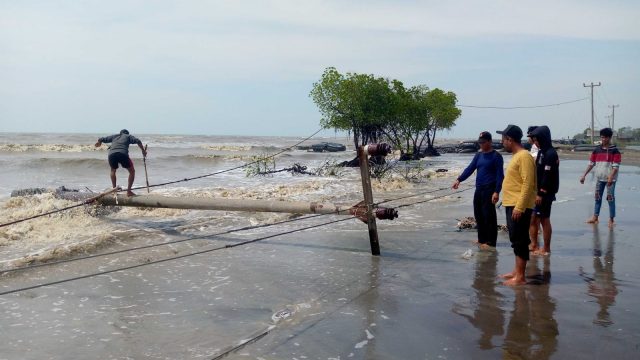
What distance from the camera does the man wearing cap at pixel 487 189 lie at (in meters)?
7.44

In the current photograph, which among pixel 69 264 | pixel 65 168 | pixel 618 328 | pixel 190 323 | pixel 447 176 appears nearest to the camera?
pixel 618 328

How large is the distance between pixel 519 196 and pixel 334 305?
8.01 feet

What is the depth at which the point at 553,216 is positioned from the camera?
35.4 feet

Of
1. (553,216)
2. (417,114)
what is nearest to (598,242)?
(553,216)

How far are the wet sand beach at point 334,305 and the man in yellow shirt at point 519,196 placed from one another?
0.90 feet

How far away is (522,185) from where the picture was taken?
18.5 feet

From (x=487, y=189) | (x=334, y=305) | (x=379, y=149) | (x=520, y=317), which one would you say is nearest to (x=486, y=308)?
(x=520, y=317)

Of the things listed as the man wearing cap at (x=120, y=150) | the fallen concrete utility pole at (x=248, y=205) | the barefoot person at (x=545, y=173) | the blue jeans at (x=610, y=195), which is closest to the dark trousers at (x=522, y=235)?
the barefoot person at (x=545, y=173)

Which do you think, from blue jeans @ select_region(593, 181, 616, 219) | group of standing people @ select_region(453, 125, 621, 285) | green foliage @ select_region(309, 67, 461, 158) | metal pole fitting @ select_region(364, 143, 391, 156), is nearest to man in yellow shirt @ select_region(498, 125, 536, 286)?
group of standing people @ select_region(453, 125, 621, 285)

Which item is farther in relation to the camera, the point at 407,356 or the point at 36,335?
the point at 36,335

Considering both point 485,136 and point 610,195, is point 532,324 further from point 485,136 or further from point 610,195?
point 610,195

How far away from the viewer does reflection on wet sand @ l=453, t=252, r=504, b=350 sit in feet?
13.6

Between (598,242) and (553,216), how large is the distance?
296 centimetres

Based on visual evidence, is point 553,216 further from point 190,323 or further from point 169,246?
point 190,323
